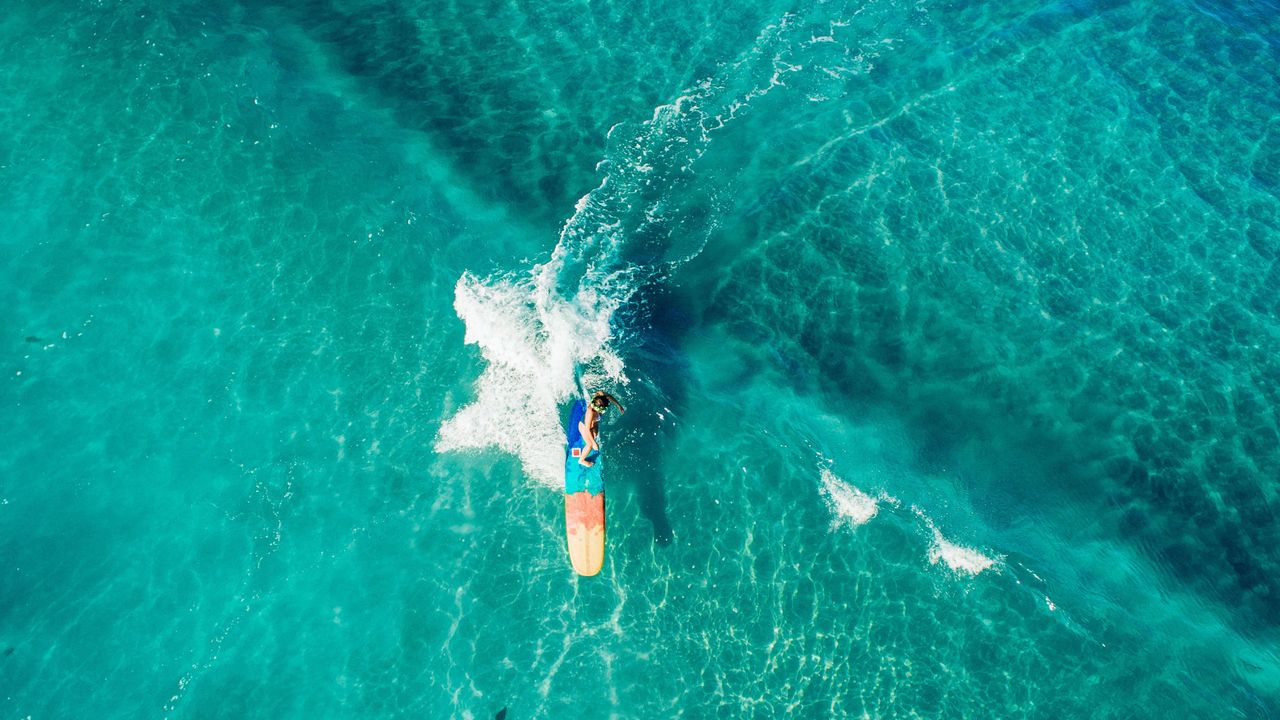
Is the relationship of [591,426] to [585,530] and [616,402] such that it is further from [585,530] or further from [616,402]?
[585,530]

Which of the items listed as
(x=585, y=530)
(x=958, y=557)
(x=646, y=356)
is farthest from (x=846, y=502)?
(x=585, y=530)

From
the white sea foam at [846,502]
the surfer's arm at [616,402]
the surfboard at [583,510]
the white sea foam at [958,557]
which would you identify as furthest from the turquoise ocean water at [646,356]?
the surfboard at [583,510]

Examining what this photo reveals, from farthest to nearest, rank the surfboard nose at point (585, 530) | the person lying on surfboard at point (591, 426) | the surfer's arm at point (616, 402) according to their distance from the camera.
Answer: the surfer's arm at point (616, 402) → the person lying on surfboard at point (591, 426) → the surfboard nose at point (585, 530)

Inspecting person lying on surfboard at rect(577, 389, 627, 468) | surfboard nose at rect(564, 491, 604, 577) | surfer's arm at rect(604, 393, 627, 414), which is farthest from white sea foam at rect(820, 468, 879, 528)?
person lying on surfboard at rect(577, 389, 627, 468)

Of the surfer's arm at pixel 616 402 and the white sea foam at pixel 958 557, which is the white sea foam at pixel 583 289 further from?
the white sea foam at pixel 958 557

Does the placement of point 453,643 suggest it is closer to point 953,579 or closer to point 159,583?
point 159,583

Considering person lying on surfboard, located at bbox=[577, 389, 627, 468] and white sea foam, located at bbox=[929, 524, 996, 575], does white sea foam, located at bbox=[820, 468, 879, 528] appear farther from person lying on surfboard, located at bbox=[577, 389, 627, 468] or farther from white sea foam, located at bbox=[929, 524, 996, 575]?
person lying on surfboard, located at bbox=[577, 389, 627, 468]
